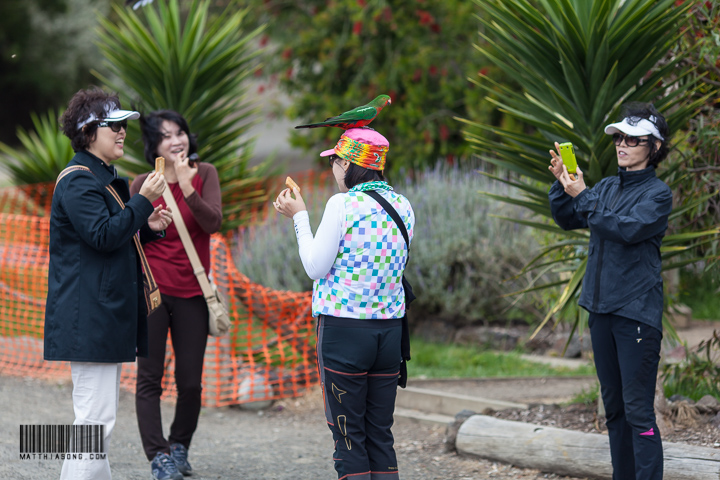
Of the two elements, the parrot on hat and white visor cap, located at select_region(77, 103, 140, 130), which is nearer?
the parrot on hat

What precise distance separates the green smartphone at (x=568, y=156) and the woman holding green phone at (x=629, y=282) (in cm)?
4

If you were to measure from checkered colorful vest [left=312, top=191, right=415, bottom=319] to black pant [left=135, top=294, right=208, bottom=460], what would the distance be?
1331mm

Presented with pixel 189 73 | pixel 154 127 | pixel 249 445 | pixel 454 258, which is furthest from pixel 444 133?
pixel 154 127

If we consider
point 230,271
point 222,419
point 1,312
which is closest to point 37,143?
point 1,312

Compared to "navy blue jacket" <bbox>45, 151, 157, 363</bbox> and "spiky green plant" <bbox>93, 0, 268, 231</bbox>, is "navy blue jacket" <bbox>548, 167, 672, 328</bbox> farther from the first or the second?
"spiky green plant" <bbox>93, 0, 268, 231</bbox>

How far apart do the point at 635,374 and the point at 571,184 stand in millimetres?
940

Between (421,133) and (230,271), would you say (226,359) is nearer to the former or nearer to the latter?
(230,271)

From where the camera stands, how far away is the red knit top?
4395mm

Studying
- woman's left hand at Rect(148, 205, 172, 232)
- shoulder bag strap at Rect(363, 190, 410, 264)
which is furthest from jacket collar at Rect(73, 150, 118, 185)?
shoulder bag strap at Rect(363, 190, 410, 264)

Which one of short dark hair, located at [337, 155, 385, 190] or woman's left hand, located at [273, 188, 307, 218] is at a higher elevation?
short dark hair, located at [337, 155, 385, 190]

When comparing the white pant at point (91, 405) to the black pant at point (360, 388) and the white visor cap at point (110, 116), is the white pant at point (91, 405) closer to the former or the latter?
the black pant at point (360, 388)

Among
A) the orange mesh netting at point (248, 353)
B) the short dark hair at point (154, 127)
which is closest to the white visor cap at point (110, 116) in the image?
the short dark hair at point (154, 127)

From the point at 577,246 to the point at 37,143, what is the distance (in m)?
6.94
